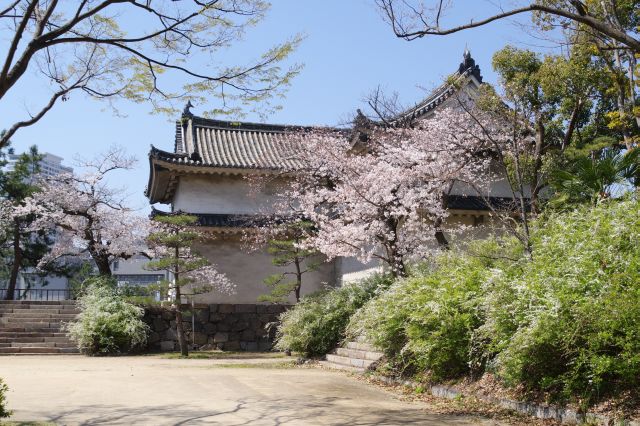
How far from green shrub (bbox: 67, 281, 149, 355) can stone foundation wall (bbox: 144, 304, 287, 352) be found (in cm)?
113

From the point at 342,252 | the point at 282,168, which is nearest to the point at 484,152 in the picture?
the point at 342,252

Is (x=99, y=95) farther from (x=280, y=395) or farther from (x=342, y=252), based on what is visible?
(x=342, y=252)

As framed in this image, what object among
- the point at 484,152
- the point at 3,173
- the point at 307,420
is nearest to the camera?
the point at 307,420

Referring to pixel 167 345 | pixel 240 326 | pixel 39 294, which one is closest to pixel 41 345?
pixel 167 345

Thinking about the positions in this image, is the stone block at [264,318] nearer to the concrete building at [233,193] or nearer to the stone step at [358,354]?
the concrete building at [233,193]

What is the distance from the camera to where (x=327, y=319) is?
16141 millimetres

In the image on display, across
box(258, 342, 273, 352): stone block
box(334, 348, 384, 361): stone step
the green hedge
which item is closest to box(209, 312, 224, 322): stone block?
box(258, 342, 273, 352): stone block

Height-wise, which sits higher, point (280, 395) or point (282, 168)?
point (282, 168)

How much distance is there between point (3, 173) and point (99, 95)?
86.8 ft

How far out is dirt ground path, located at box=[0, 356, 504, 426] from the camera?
7.52m

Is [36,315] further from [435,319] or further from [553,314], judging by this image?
[553,314]

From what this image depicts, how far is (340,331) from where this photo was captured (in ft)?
53.2

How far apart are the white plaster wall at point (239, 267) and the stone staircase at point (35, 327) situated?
490 cm

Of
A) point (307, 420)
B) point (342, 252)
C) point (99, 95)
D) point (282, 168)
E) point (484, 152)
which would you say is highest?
point (282, 168)
